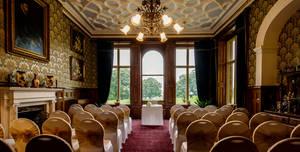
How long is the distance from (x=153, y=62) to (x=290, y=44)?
6404 millimetres

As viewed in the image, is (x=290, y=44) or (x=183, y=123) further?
(x=290, y=44)

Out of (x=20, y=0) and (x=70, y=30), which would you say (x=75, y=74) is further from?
(x=20, y=0)

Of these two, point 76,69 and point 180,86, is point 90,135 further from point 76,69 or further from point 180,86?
point 180,86

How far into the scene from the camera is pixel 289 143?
185cm

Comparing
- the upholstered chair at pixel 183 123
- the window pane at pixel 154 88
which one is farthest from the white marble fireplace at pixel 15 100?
the window pane at pixel 154 88

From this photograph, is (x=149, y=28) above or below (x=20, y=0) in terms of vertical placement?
below

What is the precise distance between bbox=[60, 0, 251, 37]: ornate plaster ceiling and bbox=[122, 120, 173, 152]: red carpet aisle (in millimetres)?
2963

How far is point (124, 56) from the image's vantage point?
11.0 m

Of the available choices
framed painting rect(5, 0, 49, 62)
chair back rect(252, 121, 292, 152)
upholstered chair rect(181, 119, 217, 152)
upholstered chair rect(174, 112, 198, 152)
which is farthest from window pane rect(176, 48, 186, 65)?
chair back rect(252, 121, 292, 152)

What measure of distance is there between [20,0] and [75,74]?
12.0ft

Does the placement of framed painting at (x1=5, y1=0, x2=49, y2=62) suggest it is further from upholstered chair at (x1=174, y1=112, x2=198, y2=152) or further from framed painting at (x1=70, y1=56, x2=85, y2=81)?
upholstered chair at (x1=174, y1=112, x2=198, y2=152)

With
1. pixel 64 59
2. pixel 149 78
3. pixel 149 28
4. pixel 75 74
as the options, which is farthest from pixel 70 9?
pixel 149 78

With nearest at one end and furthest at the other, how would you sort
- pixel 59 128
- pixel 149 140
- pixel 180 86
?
pixel 59 128, pixel 149 140, pixel 180 86

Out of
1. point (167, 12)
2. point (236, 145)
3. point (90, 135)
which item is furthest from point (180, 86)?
point (236, 145)
